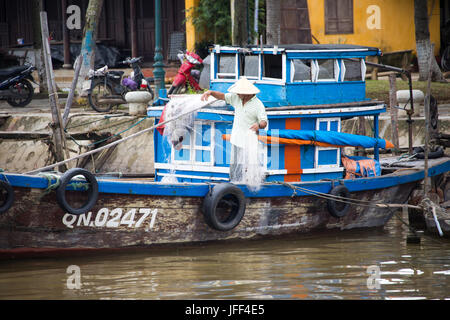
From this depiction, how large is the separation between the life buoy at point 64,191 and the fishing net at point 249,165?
1.84 m

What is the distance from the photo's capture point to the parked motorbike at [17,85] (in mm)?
15617

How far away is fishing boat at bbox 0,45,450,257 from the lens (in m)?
8.03

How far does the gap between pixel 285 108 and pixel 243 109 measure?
26.4 inches

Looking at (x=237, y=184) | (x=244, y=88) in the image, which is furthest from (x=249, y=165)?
(x=244, y=88)

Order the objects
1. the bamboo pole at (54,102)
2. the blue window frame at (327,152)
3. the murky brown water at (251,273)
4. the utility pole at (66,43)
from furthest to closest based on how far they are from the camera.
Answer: the utility pole at (66,43) → the blue window frame at (327,152) → the bamboo pole at (54,102) → the murky brown water at (251,273)

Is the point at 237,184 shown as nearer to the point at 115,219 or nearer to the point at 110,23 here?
the point at 115,219

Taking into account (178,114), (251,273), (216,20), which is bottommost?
(251,273)

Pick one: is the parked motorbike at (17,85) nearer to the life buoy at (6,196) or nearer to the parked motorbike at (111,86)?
the parked motorbike at (111,86)

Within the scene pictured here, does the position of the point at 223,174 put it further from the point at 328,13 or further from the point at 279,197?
the point at 328,13

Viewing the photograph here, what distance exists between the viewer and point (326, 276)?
309 inches

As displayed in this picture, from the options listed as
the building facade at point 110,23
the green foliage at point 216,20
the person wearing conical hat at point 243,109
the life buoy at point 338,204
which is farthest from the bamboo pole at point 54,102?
the building facade at point 110,23

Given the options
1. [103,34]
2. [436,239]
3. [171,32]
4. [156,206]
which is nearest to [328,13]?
[171,32]

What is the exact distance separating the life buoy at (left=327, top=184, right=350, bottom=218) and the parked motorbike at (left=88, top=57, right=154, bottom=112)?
6.65 m

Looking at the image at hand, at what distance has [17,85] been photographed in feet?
53.0
